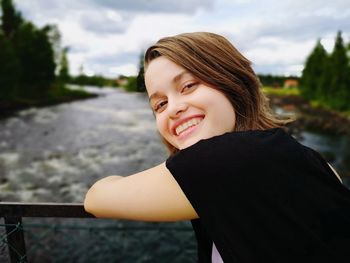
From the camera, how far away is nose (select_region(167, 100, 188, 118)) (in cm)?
135

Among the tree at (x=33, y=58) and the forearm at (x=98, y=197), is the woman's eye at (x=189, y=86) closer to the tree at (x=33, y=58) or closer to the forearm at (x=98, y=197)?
the forearm at (x=98, y=197)

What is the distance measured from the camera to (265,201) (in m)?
0.96

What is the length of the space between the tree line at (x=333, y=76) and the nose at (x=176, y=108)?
4374 centimetres

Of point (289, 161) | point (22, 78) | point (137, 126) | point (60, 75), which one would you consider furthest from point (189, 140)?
point (60, 75)

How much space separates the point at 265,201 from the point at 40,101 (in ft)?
169

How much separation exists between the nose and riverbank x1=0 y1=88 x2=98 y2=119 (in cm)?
3648

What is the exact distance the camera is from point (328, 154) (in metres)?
21.4

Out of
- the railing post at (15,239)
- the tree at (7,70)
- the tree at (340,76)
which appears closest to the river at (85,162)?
the tree at (7,70)

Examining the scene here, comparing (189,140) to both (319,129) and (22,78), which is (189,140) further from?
(22,78)

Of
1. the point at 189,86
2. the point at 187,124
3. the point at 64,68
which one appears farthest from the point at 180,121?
the point at 64,68

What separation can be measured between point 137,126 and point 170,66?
31.4 meters

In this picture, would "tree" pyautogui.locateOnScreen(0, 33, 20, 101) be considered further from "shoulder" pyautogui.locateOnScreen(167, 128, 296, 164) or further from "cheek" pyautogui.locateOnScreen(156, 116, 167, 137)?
"shoulder" pyautogui.locateOnScreen(167, 128, 296, 164)

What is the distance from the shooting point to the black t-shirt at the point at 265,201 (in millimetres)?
963

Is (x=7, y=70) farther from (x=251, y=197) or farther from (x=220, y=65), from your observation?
(x=251, y=197)
